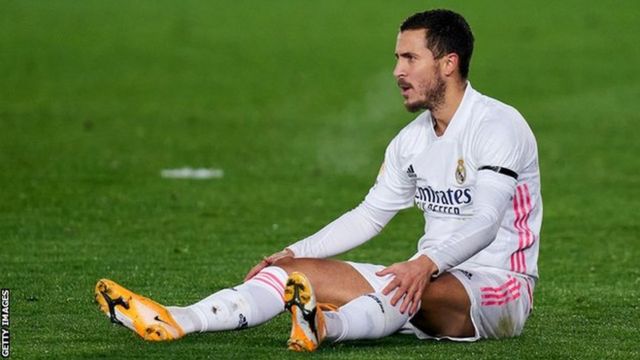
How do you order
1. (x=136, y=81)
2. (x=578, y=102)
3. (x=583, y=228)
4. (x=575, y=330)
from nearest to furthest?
(x=575, y=330), (x=583, y=228), (x=578, y=102), (x=136, y=81)

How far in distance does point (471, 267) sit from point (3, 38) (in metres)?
24.7

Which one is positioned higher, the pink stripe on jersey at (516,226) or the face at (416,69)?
the face at (416,69)

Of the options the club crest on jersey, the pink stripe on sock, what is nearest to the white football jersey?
the club crest on jersey

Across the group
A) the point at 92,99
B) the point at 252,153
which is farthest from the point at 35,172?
the point at 92,99

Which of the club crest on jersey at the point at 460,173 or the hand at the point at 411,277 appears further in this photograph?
the club crest on jersey at the point at 460,173

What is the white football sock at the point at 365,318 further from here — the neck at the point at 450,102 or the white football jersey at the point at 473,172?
the neck at the point at 450,102

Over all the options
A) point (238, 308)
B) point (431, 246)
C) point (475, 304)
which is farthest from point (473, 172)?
point (238, 308)

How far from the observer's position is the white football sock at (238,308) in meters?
7.64

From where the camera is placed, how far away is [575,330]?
8.77 m

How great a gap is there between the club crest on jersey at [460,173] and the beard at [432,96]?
308 millimetres

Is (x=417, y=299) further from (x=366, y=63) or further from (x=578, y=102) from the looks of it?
(x=366, y=63)

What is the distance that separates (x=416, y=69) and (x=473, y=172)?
1.85ft

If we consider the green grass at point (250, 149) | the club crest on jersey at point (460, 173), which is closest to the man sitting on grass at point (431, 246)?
the club crest on jersey at point (460, 173)

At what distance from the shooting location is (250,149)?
19.8 m
